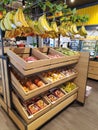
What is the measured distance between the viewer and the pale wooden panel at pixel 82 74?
252 cm

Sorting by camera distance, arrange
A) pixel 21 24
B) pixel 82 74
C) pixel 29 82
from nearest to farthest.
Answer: pixel 21 24 < pixel 29 82 < pixel 82 74

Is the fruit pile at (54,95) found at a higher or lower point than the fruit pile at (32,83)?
lower

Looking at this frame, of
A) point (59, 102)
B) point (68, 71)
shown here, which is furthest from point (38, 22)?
point (59, 102)

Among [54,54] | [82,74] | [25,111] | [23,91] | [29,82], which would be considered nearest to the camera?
[23,91]

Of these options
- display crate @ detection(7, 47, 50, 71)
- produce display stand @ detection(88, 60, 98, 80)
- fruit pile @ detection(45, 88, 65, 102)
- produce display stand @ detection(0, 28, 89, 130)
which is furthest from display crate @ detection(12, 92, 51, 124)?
produce display stand @ detection(88, 60, 98, 80)

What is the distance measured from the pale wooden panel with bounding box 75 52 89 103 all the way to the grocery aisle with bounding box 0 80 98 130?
27 centimetres

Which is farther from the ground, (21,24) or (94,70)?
(21,24)

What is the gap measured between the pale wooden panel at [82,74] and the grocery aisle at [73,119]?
27 centimetres

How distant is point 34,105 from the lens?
195 cm

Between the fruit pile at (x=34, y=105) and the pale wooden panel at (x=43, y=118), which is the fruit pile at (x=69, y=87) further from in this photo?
the fruit pile at (x=34, y=105)

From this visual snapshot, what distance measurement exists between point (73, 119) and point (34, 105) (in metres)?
0.92

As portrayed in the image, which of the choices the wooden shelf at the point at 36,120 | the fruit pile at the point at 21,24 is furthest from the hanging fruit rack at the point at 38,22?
the wooden shelf at the point at 36,120

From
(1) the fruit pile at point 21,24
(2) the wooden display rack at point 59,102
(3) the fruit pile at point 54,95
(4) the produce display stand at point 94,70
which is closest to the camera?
(1) the fruit pile at point 21,24

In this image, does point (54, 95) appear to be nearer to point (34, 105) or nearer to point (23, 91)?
point (34, 105)
